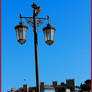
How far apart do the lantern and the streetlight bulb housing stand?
67 cm

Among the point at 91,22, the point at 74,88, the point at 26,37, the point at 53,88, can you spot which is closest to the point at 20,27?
the point at 26,37

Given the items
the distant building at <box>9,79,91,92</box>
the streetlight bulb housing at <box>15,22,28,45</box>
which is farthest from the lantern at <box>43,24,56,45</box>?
the distant building at <box>9,79,91,92</box>

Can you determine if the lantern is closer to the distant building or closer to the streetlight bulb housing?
the streetlight bulb housing

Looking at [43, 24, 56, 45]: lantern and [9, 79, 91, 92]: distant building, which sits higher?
[43, 24, 56, 45]: lantern

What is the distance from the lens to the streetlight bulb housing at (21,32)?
10383 millimetres

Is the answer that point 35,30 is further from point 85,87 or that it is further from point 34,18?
point 85,87

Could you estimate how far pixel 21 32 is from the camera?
1044cm

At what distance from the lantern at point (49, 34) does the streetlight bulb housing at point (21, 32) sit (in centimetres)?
67

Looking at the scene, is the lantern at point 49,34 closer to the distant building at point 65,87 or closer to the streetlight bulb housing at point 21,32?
the streetlight bulb housing at point 21,32

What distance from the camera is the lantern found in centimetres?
1033

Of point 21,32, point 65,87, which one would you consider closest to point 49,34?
point 21,32

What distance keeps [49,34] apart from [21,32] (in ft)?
3.11

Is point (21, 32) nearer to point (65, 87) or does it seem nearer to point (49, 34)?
point (49, 34)

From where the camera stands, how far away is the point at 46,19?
1114 cm
